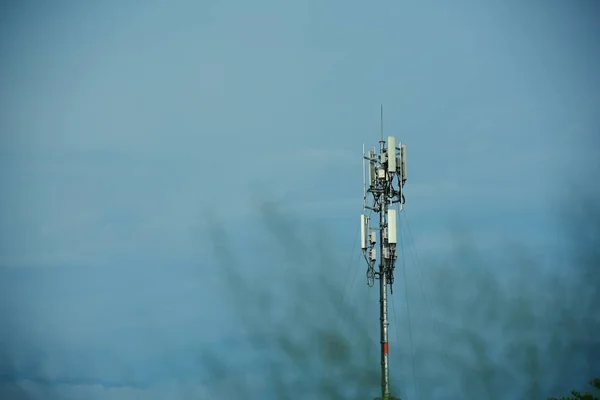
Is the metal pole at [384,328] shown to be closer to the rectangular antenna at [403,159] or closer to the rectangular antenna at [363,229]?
the rectangular antenna at [363,229]

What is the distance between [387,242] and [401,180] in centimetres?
582

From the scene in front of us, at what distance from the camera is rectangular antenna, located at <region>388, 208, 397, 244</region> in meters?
102

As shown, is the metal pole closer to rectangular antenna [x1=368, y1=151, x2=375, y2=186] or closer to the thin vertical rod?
the thin vertical rod

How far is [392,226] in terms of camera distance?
336 feet

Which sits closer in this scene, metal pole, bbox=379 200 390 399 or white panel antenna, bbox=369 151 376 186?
metal pole, bbox=379 200 390 399

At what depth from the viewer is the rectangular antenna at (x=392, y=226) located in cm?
10231

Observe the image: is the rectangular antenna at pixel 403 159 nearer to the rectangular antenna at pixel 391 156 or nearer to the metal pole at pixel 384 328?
the rectangular antenna at pixel 391 156

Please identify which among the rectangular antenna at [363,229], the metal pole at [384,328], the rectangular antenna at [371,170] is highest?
the rectangular antenna at [371,170]

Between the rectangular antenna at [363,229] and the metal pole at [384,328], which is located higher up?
the rectangular antenna at [363,229]

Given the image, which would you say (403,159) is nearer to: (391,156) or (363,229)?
(391,156)

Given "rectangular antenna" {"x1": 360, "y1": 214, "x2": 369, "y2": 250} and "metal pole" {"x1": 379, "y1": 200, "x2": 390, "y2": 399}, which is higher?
"rectangular antenna" {"x1": 360, "y1": 214, "x2": 369, "y2": 250}

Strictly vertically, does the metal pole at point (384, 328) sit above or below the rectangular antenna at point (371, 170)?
below

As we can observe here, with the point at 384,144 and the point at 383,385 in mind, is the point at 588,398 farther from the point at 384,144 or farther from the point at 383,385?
the point at 384,144

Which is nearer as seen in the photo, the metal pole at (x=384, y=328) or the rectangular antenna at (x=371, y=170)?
the metal pole at (x=384, y=328)
